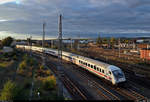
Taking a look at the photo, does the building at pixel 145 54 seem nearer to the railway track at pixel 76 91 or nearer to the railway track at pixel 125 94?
the railway track at pixel 125 94

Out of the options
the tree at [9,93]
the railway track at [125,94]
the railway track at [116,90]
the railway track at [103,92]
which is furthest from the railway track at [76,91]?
the tree at [9,93]

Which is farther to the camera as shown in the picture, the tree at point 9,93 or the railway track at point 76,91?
the railway track at point 76,91

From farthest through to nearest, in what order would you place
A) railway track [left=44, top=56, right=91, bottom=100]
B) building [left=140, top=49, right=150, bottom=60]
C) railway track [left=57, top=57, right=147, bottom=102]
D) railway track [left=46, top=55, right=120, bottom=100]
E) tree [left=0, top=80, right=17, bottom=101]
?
building [left=140, top=49, right=150, bottom=60] → railway track [left=44, top=56, right=91, bottom=100] → railway track [left=46, top=55, right=120, bottom=100] → railway track [left=57, top=57, right=147, bottom=102] → tree [left=0, top=80, right=17, bottom=101]

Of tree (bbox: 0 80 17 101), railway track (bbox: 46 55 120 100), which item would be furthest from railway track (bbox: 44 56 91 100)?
tree (bbox: 0 80 17 101)

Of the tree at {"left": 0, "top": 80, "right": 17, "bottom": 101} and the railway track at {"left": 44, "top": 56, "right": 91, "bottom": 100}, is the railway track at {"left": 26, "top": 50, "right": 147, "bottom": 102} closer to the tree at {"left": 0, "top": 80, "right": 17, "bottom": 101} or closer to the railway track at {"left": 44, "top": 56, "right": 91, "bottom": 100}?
the railway track at {"left": 44, "top": 56, "right": 91, "bottom": 100}

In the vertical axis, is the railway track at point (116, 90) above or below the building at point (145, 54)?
below

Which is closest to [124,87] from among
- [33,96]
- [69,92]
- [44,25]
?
[69,92]

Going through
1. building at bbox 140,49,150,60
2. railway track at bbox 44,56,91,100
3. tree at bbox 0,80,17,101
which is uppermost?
building at bbox 140,49,150,60

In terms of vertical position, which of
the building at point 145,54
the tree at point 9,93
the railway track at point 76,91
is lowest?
the railway track at point 76,91

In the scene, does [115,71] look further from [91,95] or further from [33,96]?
[33,96]

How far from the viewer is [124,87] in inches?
656

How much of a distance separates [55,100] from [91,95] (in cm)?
445

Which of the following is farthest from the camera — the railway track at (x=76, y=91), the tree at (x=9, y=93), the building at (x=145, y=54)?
the building at (x=145, y=54)

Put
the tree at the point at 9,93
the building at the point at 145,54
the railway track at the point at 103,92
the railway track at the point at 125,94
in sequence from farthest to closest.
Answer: the building at the point at 145,54, the railway track at the point at 103,92, the railway track at the point at 125,94, the tree at the point at 9,93
